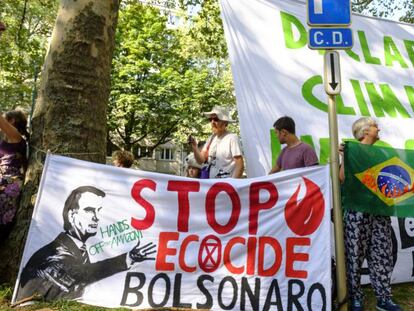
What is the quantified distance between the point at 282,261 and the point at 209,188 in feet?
2.81

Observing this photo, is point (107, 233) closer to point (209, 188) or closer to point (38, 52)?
point (209, 188)

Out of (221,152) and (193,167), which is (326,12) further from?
(193,167)

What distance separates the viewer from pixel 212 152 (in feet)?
16.9

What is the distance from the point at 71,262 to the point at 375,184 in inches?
107

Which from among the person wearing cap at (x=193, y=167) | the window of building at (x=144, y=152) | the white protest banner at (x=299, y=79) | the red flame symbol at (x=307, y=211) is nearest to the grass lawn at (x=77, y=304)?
the red flame symbol at (x=307, y=211)

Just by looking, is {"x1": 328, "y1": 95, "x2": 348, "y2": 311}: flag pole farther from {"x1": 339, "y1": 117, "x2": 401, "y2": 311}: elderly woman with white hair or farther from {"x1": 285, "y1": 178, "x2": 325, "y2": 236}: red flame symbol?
{"x1": 339, "y1": 117, "x2": 401, "y2": 311}: elderly woman with white hair

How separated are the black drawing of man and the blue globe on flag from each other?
2.10 meters

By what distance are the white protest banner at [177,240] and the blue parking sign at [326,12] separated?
1.23 meters

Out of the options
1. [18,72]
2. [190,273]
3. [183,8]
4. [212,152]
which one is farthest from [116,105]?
[190,273]

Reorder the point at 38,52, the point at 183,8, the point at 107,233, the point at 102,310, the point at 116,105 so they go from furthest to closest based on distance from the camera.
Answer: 1. the point at 116,105
2. the point at 38,52
3. the point at 183,8
4. the point at 107,233
5. the point at 102,310

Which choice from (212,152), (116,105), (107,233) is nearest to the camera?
(107,233)

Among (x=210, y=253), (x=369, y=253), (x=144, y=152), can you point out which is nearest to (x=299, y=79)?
(x=369, y=253)

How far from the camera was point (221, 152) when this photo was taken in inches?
198

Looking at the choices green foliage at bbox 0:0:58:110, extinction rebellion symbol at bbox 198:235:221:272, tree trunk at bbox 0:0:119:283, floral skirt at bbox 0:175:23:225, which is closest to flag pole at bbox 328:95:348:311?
extinction rebellion symbol at bbox 198:235:221:272
